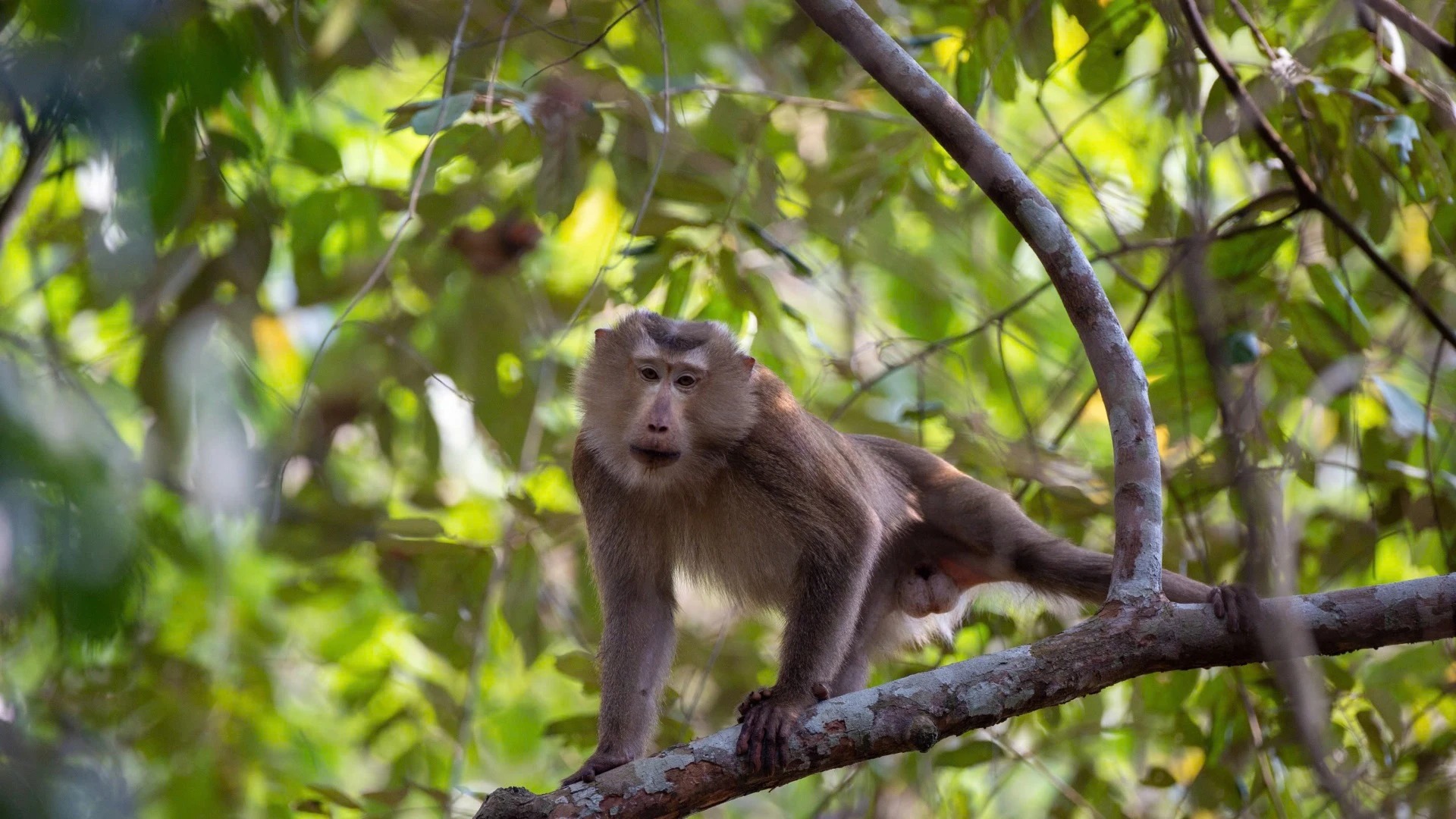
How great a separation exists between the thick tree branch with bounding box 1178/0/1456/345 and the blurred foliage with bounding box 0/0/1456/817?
6.0 inches

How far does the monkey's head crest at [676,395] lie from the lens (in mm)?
4852

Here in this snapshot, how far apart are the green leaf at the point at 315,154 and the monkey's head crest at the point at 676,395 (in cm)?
229

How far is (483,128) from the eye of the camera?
503 cm

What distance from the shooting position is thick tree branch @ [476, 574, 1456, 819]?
342 centimetres

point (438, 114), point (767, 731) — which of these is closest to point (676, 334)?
point (438, 114)

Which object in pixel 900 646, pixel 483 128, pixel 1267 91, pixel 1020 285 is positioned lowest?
pixel 900 646

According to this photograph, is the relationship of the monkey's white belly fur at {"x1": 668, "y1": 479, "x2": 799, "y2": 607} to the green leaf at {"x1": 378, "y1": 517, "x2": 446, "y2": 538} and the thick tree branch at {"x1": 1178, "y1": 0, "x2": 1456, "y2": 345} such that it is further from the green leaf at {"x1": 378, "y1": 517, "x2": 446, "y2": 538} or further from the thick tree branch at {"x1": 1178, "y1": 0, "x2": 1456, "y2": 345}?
the thick tree branch at {"x1": 1178, "y1": 0, "x2": 1456, "y2": 345}

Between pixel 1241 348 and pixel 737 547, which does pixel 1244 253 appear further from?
pixel 737 547

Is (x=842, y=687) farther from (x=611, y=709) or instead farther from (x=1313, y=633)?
(x=1313, y=633)

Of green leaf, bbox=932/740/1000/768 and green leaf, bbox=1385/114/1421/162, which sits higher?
green leaf, bbox=1385/114/1421/162

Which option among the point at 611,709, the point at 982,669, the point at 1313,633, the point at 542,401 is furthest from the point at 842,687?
the point at 542,401

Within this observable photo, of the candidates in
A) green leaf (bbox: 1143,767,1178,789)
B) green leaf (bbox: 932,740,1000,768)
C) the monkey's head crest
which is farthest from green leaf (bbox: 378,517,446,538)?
green leaf (bbox: 1143,767,1178,789)

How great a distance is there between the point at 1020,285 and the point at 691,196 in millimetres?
2504

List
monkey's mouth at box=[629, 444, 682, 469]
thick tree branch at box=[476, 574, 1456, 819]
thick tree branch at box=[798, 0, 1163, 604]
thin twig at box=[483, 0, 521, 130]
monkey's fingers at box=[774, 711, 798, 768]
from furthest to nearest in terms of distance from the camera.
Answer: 1. monkey's mouth at box=[629, 444, 682, 469]
2. thin twig at box=[483, 0, 521, 130]
3. thick tree branch at box=[798, 0, 1163, 604]
4. monkey's fingers at box=[774, 711, 798, 768]
5. thick tree branch at box=[476, 574, 1456, 819]
